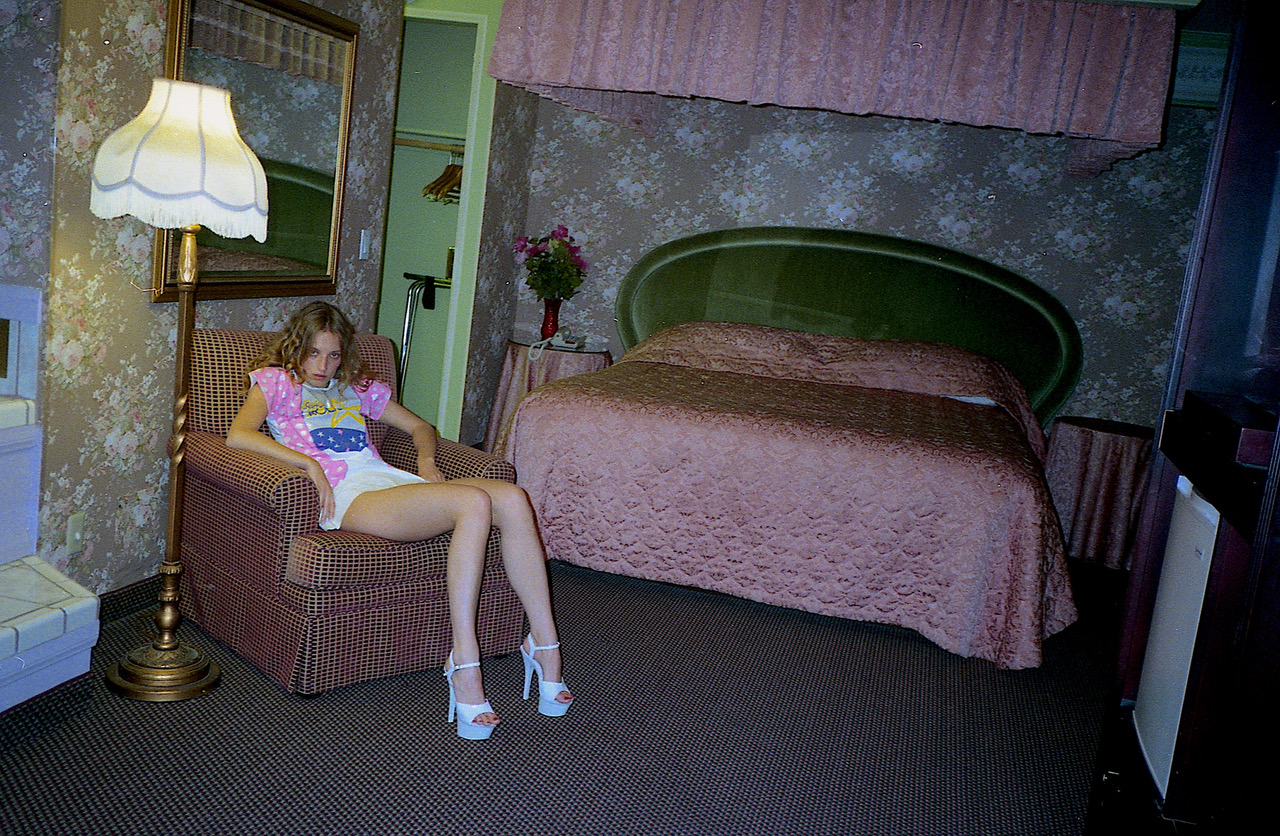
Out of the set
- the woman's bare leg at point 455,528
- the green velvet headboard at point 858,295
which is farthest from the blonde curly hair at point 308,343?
the green velvet headboard at point 858,295

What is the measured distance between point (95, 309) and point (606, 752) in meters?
1.72

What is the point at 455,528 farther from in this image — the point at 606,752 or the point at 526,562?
the point at 606,752

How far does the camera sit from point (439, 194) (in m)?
4.98

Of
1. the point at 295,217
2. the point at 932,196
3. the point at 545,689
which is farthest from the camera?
the point at 932,196

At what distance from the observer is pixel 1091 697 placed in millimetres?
Answer: 2979

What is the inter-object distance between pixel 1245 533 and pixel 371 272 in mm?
2976

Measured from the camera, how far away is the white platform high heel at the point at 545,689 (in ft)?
8.20

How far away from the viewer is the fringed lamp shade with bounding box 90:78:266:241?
2121mm

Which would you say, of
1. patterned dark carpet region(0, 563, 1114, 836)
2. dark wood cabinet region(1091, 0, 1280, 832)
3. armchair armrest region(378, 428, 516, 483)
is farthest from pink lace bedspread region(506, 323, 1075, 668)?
armchair armrest region(378, 428, 516, 483)

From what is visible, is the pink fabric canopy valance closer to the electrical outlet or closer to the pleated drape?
the pleated drape

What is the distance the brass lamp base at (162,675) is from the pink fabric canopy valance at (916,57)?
2.10m

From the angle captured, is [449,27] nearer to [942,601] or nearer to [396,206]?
[396,206]

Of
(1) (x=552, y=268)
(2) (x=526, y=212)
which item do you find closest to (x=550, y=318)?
(1) (x=552, y=268)

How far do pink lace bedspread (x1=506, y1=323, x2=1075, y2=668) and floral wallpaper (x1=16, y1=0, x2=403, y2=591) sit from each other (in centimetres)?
124
